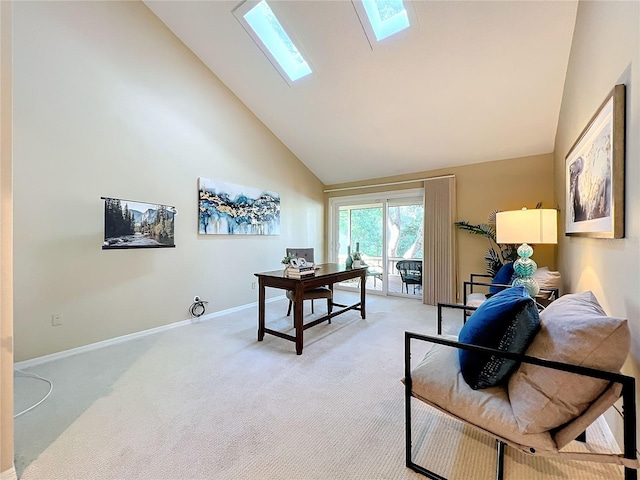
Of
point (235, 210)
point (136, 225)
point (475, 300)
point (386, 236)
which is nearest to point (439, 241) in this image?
point (386, 236)

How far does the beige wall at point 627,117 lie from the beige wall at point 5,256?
2.80m

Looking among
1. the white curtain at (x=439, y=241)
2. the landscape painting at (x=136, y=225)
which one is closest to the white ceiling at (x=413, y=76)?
the white curtain at (x=439, y=241)

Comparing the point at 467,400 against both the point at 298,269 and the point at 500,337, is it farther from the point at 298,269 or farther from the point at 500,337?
the point at 298,269

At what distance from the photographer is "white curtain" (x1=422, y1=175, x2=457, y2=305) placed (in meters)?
4.54

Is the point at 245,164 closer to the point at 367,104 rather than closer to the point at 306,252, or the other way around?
the point at 306,252

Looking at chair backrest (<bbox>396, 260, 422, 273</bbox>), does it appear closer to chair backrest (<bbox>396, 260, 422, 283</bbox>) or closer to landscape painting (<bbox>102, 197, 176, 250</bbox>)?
chair backrest (<bbox>396, 260, 422, 283</bbox>)

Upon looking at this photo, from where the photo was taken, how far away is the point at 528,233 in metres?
2.33

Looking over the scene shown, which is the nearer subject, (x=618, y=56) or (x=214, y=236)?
(x=618, y=56)

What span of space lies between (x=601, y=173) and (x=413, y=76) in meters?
2.29

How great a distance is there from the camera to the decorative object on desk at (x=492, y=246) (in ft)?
13.3

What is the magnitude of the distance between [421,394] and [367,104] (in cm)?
358

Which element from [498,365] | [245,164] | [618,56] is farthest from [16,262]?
[618,56]

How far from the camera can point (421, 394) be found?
4.39ft

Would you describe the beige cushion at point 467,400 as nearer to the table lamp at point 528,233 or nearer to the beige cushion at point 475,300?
the table lamp at point 528,233
